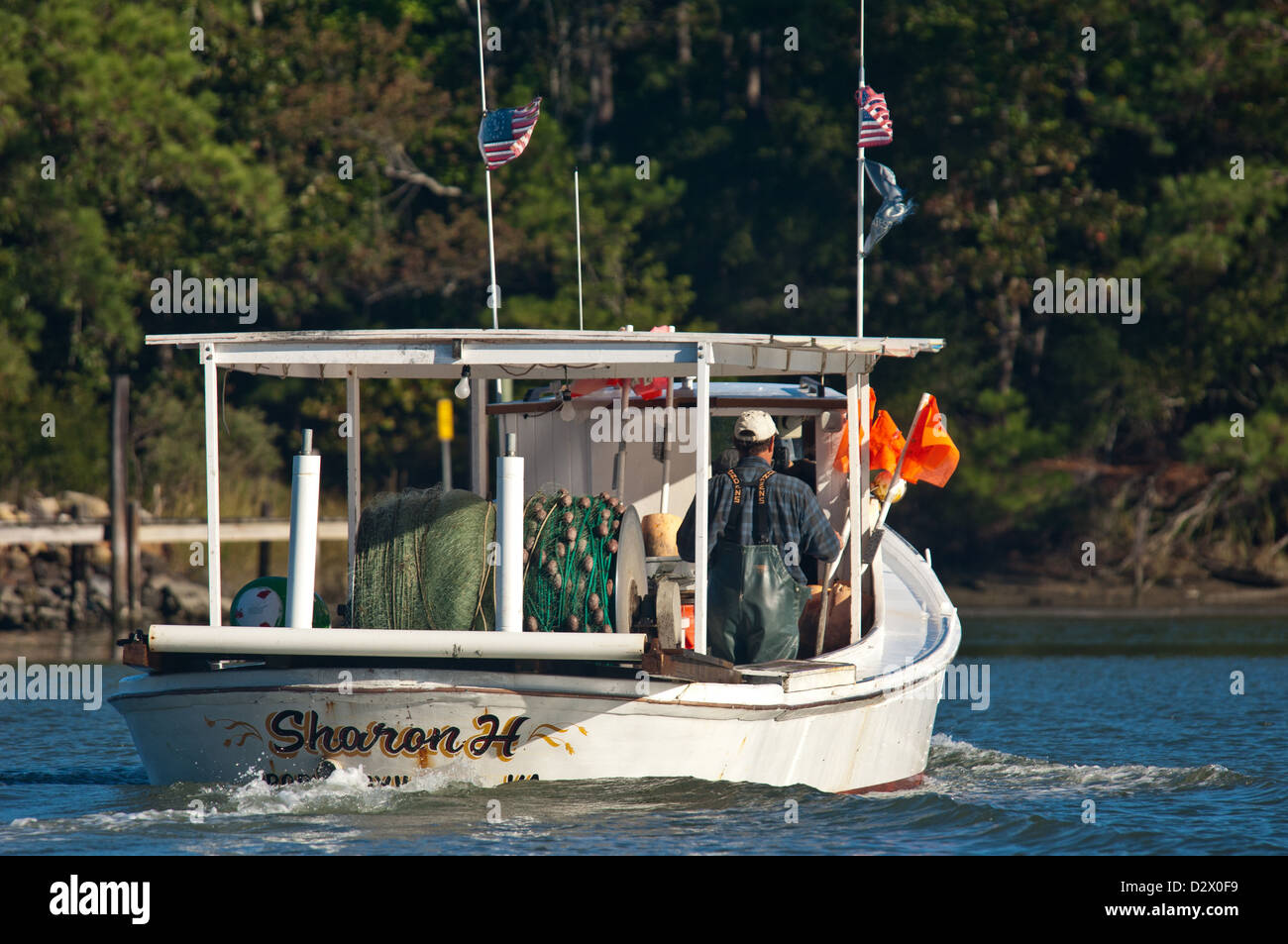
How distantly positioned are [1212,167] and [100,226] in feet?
58.1

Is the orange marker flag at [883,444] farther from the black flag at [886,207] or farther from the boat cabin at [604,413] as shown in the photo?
the black flag at [886,207]

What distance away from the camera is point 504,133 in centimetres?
1116

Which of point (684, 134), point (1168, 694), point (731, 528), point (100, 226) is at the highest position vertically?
point (684, 134)

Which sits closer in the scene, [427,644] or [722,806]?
[427,644]

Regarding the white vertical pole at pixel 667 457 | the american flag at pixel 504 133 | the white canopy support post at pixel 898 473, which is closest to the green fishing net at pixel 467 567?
the american flag at pixel 504 133

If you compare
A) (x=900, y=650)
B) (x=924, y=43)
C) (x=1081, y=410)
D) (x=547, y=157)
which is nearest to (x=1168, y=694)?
(x=900, y=650)

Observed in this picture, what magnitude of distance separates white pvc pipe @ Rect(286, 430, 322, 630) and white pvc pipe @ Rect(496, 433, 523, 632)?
1.04 metres

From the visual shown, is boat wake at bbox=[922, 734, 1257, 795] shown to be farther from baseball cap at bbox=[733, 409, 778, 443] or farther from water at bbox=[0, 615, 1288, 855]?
baseball cap at bbox=[733, 409, 778, 443]

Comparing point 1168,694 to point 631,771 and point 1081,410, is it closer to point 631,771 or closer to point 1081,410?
point 631,771

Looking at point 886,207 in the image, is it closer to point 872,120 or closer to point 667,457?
point 872,120

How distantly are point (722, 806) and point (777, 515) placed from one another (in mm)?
1768

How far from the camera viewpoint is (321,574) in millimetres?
27297

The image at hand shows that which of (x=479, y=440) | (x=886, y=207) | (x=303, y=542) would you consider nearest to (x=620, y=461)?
(x=479, y=440)

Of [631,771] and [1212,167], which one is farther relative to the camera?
[1212,167]
